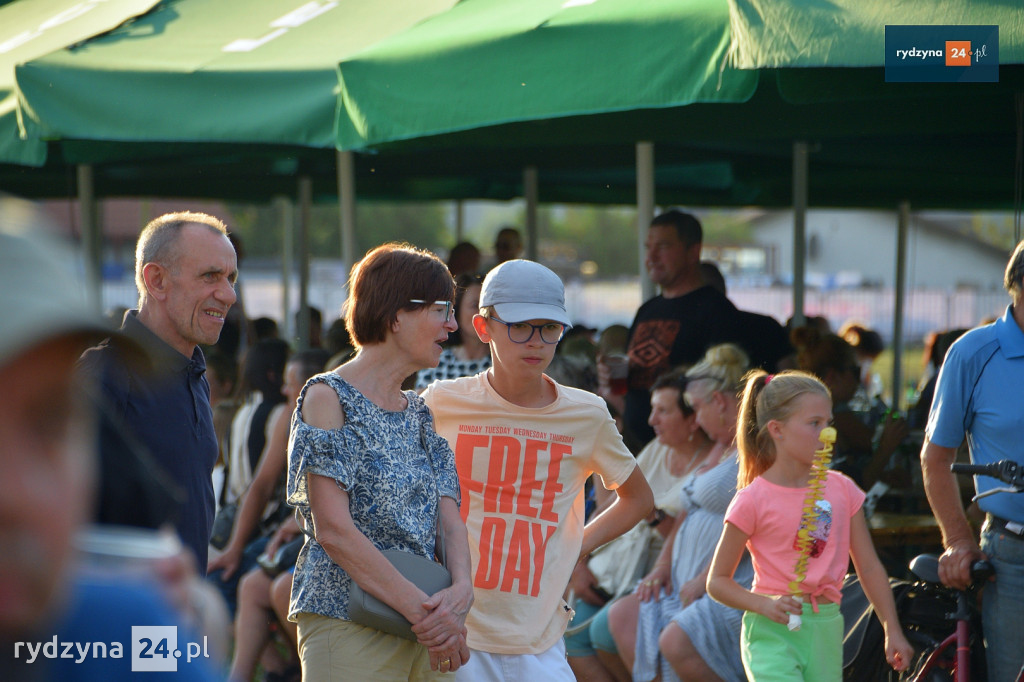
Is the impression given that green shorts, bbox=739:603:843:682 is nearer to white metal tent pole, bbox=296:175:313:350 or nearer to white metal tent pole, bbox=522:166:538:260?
white metal tent pole, bbox=296:175:313:350

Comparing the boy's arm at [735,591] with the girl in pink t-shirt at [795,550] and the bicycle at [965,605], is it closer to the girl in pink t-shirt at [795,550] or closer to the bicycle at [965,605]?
the girl in pink t-shirt at [795,550]

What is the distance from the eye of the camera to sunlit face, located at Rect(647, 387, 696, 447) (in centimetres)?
455

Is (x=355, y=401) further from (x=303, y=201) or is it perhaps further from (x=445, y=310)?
(x=303, y=201)

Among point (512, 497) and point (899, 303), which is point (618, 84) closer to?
point (512, 497)

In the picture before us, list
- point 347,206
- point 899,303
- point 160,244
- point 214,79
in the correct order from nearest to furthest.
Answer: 1. point 160,244
2. point 214,79
3. point 347,206
4. point 899,303

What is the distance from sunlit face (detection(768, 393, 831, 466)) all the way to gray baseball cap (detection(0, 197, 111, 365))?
3.02 m

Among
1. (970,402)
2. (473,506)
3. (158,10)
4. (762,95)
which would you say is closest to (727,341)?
(762,95)

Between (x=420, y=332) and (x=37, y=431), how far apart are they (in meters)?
2.18

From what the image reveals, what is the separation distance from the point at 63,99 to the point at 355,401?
3294 mm

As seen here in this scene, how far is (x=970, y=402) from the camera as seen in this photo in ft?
11.9

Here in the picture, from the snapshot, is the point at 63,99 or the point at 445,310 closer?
the point at 445,310

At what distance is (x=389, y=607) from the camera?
2.61 meters

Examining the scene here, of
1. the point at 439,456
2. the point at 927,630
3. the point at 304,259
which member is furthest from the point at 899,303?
the point at 439,456

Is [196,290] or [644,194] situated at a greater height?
[644,194]
